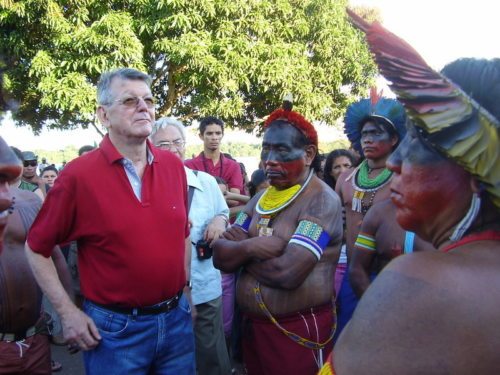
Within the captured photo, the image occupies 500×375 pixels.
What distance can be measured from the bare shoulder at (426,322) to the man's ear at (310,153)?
183cm

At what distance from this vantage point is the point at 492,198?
118cm

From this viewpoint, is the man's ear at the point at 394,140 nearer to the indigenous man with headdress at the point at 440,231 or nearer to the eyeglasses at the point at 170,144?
the eyeglasses at the point at 170,144

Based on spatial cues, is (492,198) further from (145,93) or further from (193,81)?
(193,81)

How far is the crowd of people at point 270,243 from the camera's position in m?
1.15

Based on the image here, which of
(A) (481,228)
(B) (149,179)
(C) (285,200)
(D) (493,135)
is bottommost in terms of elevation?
(C) (285,200)

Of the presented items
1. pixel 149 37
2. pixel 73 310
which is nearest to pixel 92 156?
pixel 73 310

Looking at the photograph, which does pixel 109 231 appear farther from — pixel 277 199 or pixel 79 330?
pixel 277 199

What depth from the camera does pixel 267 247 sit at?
269 centimetres

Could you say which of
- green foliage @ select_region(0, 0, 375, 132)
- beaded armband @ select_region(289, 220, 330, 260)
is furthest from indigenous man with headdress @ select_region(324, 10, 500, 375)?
green foliage @ select_region(0, 0, 375, 132)

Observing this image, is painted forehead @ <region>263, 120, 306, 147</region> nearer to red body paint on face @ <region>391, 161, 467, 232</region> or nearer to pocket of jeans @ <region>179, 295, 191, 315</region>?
pocket of jeans @ <region>179, 295, 191, 315</region>

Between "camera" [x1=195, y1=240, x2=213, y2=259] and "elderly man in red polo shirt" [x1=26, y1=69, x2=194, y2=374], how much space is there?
0.93 metres

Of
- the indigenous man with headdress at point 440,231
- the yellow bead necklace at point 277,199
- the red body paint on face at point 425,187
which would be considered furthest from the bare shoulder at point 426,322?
the yellow bead necklace at point 277,199

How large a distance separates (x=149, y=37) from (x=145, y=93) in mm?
9071

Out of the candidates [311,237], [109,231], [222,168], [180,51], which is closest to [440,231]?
[311,237]
